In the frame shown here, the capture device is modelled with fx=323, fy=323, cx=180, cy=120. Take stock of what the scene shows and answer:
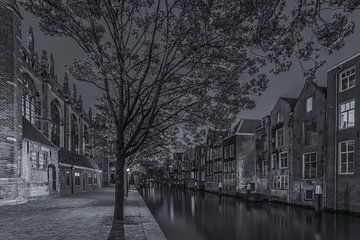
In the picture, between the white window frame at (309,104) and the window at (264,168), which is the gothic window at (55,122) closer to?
the window at (264,168)

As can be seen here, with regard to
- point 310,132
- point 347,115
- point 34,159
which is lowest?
point 34,159

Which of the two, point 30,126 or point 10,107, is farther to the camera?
point 30,126

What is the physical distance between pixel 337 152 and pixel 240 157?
80.3 ft

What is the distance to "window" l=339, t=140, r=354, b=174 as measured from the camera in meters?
24.6

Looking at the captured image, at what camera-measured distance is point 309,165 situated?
30578 millimetres

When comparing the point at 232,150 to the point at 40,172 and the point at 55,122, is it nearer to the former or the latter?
the point at 55,122

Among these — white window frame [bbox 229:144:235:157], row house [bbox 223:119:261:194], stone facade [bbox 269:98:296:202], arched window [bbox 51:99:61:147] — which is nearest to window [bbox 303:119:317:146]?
stone facade [bbox 269:98:296:202]

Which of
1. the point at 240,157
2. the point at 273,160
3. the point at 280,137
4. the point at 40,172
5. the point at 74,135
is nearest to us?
the point at 40,172

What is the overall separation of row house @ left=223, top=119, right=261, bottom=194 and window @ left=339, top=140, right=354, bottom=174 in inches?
834

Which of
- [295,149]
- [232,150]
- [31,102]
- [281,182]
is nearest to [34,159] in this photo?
[31,102]

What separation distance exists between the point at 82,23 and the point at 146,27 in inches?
82.9

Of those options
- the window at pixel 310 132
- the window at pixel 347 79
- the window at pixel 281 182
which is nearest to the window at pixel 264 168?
the window at pixel 281 182

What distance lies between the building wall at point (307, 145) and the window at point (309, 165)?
0.72 feet

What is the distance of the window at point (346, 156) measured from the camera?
24.6 m
